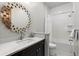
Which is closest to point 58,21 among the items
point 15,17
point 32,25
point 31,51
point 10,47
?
point 32,25

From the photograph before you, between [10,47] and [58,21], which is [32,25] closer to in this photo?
[10,47]

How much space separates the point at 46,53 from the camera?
81.7 inches

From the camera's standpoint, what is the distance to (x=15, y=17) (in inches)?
68.4

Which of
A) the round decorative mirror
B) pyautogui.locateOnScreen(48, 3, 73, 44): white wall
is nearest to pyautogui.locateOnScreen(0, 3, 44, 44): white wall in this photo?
the round decorative mirror

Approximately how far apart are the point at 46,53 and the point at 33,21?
92 centimetres

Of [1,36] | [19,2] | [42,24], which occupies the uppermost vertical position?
[19,2]

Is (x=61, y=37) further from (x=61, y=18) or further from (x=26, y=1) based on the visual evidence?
(x=26, y=1)

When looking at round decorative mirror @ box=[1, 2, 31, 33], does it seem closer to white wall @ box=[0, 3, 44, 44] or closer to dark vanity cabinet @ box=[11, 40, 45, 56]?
white wall @ box=[0, 3, 44, 44]

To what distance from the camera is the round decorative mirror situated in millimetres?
1461

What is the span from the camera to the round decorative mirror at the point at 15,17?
4.79 ft

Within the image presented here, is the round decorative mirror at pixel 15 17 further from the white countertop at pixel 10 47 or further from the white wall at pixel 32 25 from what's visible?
the white countertop at pixel 10 47

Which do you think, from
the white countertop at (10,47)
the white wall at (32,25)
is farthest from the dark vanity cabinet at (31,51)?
the white wall at (32,25)

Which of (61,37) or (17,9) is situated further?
(61,37)

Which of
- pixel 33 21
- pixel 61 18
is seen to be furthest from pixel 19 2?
pixel 61 18
